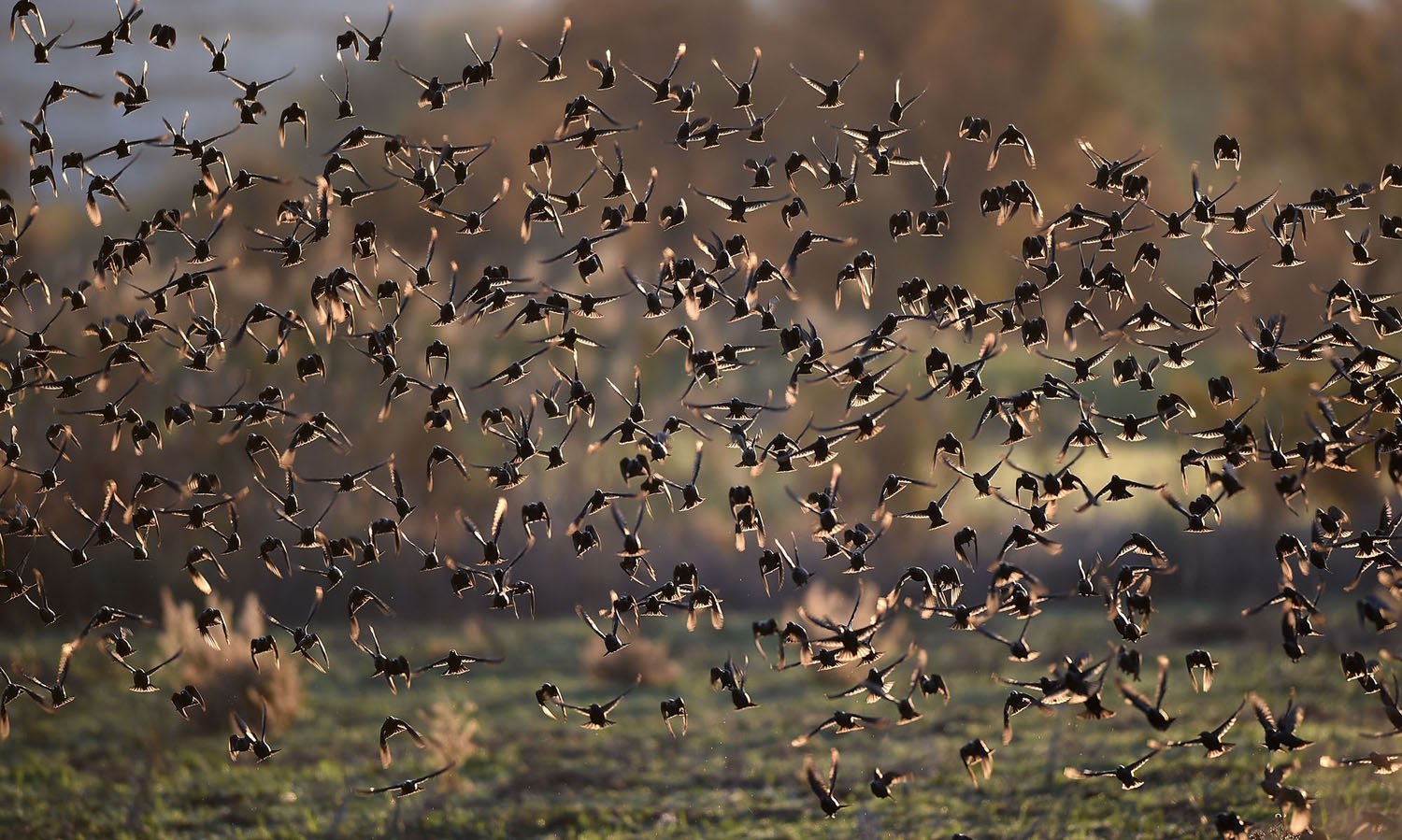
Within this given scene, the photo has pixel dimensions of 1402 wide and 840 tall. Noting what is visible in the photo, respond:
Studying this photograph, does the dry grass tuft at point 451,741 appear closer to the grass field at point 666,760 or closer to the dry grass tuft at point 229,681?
the grass field at point 666,760

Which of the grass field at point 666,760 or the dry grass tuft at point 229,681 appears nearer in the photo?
the grass field at point 666,760

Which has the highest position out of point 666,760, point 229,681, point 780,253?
point 780,253

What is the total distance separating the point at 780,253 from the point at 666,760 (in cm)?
2549

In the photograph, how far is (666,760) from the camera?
322 inches

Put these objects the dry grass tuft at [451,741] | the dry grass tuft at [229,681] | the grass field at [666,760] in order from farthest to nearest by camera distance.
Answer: the dry grass tuft at [229,681], the dry grass tuft at [451,741], the grass field at [666,760]

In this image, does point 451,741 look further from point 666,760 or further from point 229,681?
point 229,681

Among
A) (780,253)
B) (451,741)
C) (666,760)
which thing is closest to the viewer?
(451,741)

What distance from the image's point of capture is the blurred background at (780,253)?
42.4ft

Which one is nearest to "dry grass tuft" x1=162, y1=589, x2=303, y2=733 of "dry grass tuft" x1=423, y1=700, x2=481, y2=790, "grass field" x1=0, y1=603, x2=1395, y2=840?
"grass field" x1=0, y1=603, x2=1395, y2=840

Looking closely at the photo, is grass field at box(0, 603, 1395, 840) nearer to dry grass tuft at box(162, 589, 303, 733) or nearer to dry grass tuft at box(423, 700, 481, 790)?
dry grass tuft at box(423, 700, 481, 790)

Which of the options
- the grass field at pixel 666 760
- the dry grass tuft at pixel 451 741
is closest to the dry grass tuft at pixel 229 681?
the grass field at pixel 666 760

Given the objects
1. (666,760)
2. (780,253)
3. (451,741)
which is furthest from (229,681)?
(780,253)

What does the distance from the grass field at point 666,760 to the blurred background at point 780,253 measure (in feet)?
6.49

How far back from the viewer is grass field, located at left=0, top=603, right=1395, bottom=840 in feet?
22.4
